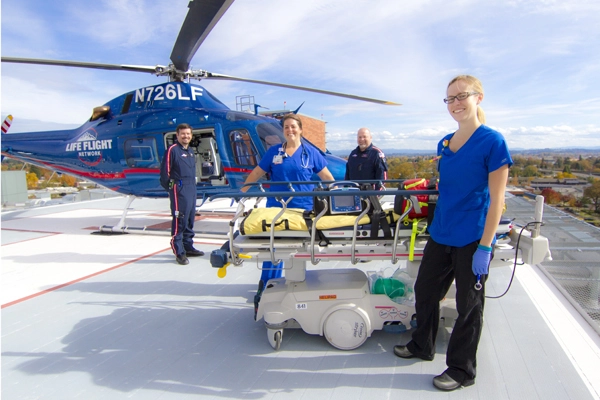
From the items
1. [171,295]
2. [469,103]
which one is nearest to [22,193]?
[171,295]

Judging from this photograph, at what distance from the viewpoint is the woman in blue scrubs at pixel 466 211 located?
188 centimetres

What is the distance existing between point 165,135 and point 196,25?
94.2 inches

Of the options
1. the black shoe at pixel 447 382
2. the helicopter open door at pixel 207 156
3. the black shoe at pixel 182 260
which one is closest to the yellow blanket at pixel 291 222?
the black shoe at pixel 447 382

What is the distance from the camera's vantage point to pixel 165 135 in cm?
655

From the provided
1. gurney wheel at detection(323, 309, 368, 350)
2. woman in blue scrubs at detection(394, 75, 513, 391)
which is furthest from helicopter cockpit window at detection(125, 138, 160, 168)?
woman in blue scrubs at detection(394, 75, 513, 391)

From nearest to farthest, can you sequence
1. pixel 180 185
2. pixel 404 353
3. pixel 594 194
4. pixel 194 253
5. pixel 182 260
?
pixel 404 353, pixel 182 260, pixel 180 185, pixel 194 253, pixel 594 194

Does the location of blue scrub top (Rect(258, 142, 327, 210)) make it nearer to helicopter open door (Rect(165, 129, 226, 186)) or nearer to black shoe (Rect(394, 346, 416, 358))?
black shoe (Rect(394, 346, 416, 358))

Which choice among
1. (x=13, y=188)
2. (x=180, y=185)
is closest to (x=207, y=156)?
(x=180, y=185)

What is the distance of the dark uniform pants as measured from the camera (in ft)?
14.9

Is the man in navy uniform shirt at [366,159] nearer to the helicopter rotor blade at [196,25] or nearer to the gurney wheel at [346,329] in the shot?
the helicopter rotor blade at [196,25]

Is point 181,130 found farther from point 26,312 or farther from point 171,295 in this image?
point 26,312

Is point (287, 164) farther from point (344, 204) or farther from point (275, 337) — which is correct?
point (275, 337)

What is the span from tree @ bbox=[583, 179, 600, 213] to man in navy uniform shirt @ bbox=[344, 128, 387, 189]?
257 cm

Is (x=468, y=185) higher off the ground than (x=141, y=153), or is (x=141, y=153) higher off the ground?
(x=141, y=153)
